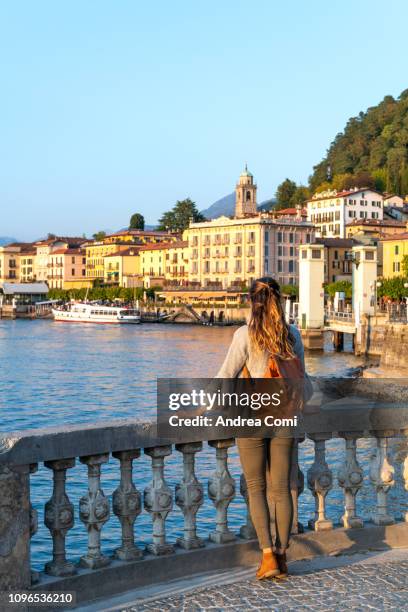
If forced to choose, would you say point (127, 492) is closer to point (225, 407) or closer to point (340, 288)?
point (225, 407)

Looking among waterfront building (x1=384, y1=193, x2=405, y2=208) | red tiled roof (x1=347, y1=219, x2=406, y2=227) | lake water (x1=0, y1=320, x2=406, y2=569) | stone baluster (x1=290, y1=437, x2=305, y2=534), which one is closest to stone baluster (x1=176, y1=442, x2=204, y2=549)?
stone baluster (x1=290, y1=437, x2=305, y2=534)

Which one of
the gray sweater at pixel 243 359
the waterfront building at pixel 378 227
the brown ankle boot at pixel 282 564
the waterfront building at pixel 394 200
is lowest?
the brown ankle boot at pixel 282 564

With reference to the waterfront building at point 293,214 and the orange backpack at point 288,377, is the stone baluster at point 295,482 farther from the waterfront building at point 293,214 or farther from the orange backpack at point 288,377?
the waterfront building at point 293,214

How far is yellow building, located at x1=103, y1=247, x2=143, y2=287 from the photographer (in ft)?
590

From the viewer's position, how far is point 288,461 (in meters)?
6.70

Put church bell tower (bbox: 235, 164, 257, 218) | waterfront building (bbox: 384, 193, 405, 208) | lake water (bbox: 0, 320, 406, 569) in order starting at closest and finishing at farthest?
lake water (bbox: 0, 320, 406, 569), waterfront building (bbox: 384, 193, 405, 208), church bell tower (bbox: 235, 164, 257, 218)

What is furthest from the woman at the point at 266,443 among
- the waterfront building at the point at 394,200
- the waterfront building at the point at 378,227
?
the waterfront building at the point at 394,200

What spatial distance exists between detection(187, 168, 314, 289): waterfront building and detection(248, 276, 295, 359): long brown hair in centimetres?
13645

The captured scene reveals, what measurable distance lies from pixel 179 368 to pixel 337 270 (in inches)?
3241

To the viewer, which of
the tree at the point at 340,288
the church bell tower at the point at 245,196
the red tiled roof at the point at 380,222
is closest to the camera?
the tree at the point at 340,288

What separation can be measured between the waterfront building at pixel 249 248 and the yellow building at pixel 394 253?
27311mm

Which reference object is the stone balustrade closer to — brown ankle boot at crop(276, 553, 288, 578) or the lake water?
brown ankle boot at crop(276, 553, 288, 578)

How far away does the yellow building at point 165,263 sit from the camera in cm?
16412

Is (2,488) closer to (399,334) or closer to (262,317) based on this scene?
(262,317)
